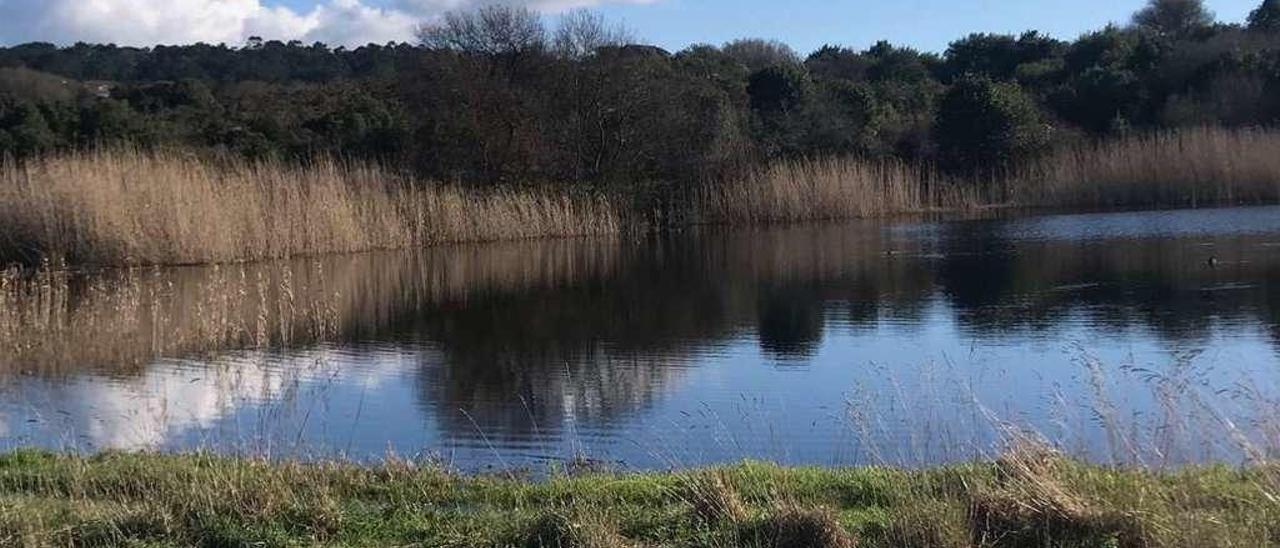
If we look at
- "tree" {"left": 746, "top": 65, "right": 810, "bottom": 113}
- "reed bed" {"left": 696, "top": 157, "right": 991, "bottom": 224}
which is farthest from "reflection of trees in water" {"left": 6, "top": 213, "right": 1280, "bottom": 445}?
"tree" {"left": 746, "top": 65, "right": 810, "bottom": 113}

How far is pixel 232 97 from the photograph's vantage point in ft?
158

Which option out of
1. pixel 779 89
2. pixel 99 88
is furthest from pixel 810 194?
pixel 99 88

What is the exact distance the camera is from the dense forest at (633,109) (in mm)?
30953

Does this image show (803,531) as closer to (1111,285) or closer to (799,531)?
(799,531)

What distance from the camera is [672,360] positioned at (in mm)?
11086

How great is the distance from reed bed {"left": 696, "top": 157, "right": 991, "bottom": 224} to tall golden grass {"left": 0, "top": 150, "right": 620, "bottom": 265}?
22.0ft

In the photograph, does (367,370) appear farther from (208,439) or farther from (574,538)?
(574,538)

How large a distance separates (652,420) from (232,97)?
42.7m

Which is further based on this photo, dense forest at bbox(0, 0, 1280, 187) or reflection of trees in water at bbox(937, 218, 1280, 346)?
dense forest at bbox(0, 0, 1280, 187)

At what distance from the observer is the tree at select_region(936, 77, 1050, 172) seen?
119 feet

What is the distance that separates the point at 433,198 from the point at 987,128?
17102 mm

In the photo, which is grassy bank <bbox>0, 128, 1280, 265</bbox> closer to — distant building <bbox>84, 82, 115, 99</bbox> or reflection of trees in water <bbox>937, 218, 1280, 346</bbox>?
reflection of trees in water <bbox>937, 218, 1280, 346</bbox>

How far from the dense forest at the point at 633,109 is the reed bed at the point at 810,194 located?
1.45m

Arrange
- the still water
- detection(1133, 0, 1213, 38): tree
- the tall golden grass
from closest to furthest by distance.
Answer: the still water < the tall golden grass < detection(1133, 0, 1213, 38): tree
